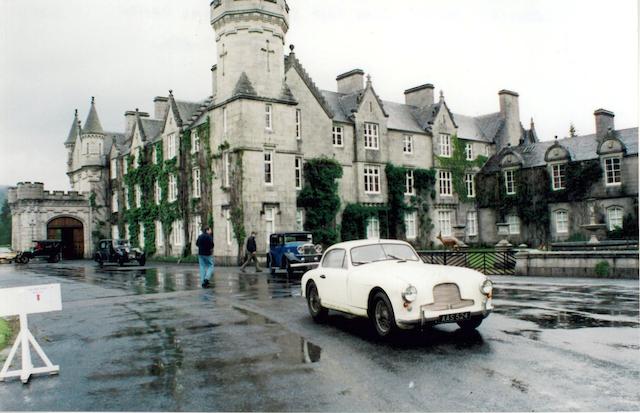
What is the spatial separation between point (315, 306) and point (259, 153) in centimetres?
2322

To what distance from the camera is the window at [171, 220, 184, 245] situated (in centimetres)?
3934

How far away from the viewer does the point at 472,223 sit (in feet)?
153

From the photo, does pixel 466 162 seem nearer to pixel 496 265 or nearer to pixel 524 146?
pixel 524 146

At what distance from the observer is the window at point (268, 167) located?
110ft

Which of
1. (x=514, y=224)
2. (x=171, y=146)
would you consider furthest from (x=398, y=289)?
(x=514, y=224)

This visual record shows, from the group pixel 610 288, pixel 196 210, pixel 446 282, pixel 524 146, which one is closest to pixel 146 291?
pixel 446 282

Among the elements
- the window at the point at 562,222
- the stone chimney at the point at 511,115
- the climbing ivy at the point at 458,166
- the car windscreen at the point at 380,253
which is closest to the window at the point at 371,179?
the climbing ivy at the point at 458,166

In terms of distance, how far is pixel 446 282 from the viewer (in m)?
8.37

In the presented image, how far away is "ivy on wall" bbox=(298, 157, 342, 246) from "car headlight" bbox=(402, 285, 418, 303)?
91.1 feet

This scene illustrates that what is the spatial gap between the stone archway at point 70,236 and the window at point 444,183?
33.9 metres

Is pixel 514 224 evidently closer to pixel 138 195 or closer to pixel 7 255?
pixel 138 195

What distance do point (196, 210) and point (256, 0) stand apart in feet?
47.5

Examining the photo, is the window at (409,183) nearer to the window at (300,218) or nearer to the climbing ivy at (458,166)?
the climbing ivy at (458,166)

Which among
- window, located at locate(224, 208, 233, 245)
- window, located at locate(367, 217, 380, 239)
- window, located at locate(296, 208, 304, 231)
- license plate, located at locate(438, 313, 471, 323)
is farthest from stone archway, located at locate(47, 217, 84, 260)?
license plate, located at locate(438, 313, 471, 323)
